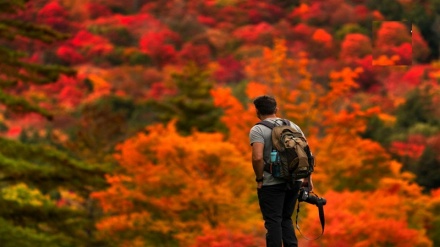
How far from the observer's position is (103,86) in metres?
98.2

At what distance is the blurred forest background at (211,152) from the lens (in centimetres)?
1827

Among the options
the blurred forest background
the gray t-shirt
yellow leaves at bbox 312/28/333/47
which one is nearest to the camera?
the gray t-shirt

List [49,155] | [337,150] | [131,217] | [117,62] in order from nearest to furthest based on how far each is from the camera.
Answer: [49,155]
[131,217]
[337,150]
[117,62]

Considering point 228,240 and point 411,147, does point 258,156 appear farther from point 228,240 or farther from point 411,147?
point 411,147

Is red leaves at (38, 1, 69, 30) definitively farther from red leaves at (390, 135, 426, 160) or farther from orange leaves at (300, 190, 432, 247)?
orange leaves at (300, 190, 432, 247)

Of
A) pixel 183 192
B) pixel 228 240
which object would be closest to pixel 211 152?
pixel 183 192

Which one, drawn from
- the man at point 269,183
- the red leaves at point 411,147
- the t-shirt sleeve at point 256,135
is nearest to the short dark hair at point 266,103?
the man at point 269,183

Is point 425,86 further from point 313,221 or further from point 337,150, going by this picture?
point 313,221

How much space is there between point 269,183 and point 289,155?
31cm

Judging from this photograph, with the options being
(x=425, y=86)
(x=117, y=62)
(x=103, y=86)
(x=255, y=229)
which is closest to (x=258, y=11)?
(x=117, y=62)

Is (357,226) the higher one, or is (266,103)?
(357,226)

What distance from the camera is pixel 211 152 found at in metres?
31.1

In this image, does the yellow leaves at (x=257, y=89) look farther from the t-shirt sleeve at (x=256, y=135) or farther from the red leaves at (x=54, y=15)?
the red leaves at (x=54, y=15)

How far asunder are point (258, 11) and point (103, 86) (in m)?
35.2
